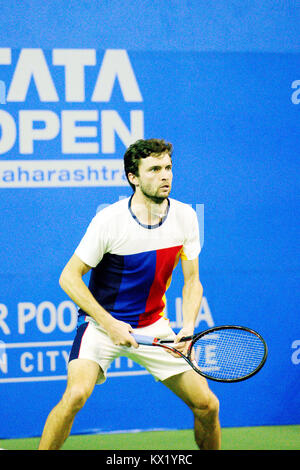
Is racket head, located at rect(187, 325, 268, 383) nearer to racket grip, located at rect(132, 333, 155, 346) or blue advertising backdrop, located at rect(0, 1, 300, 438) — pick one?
racket grip, located at rect(132, 333, 155, 346)

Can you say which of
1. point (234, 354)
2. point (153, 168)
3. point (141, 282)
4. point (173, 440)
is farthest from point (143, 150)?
point (173, 440)

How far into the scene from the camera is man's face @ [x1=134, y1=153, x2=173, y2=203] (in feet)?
9.42

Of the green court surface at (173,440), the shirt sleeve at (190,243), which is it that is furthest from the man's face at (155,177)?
the green court surface at (173,440)

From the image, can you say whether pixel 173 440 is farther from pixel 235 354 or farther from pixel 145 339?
pixel 145 339

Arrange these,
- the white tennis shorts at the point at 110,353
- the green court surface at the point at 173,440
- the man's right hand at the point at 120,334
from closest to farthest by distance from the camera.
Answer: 1. the man's right hand at the point at 120,334
2. the white tennis shorts at the point at 110,353
3. the green court surface at the point at 173,440

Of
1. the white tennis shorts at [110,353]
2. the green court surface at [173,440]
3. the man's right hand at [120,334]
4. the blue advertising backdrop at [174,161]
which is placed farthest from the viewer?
the blue advertising backdrop at [174,161]

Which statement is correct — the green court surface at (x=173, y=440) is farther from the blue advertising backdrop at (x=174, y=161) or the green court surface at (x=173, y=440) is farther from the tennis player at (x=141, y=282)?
the tennis player at (x=141, y=282)

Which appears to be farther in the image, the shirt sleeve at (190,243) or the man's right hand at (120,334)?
the shirt sleeve at (190,243)

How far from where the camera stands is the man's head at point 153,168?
9.43 ft

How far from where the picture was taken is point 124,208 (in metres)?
2.94

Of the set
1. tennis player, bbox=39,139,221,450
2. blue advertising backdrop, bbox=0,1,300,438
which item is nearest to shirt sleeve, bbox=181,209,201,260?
tennis player, bbox=39,139,221,450

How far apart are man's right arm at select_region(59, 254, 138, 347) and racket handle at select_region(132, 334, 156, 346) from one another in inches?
1.6

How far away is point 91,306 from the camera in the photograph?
2.76 meters
